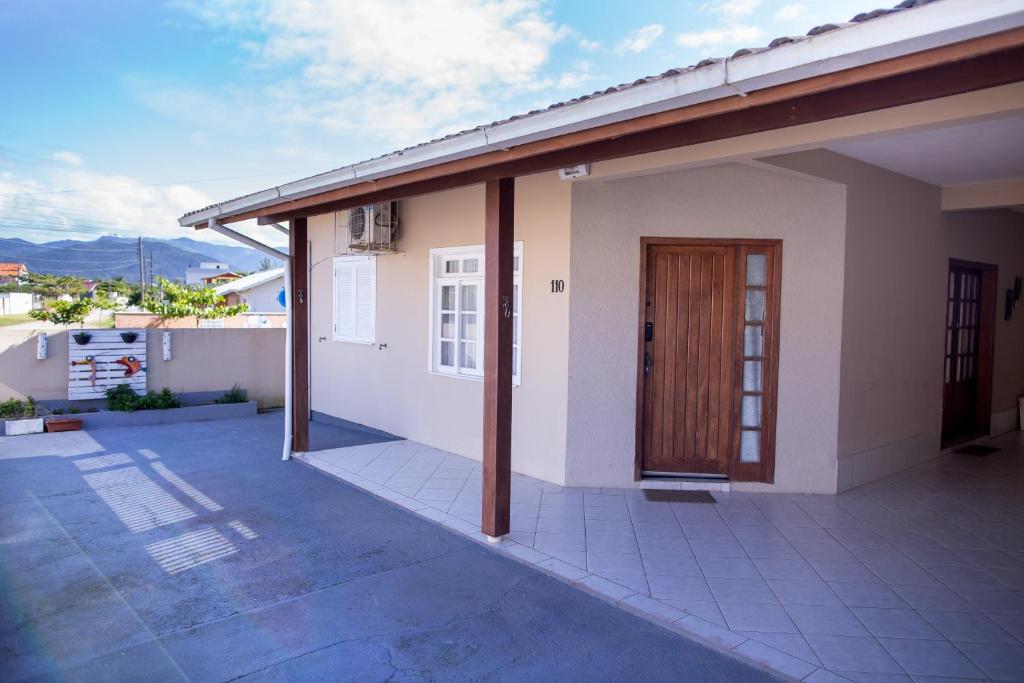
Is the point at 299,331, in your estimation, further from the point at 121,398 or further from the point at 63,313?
the point at 63,313

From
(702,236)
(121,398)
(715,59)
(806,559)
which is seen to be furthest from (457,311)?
(121,398)

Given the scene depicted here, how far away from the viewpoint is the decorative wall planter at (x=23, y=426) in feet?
25.6

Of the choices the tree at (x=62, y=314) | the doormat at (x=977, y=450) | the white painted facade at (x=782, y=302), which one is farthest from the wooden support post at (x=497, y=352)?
the tree at (x=62, y=314)

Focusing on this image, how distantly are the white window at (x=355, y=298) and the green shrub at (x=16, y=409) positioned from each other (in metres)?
3.96

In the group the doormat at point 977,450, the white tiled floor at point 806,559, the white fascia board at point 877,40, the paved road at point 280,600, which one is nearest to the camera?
the white fascia board at point 877,40

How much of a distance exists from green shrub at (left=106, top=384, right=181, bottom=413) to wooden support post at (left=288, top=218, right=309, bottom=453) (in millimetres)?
3330

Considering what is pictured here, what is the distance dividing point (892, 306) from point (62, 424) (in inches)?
388

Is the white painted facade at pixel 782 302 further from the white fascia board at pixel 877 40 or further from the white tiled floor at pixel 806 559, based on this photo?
the white fascia board at pixel 877 40

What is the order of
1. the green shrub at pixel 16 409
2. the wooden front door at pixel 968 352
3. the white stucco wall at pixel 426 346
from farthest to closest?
the green shrub at pixel 16 409 < the wooden front door at pixel 968 352 < the white stucco wall at pixel 426 346

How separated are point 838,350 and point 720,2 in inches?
356

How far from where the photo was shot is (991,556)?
14.0 feet

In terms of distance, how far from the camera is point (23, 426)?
7871 millimetres

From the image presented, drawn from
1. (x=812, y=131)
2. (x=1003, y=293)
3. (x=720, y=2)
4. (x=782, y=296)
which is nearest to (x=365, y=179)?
(x=812, y=131)

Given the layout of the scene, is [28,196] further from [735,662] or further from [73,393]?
[735,662]
